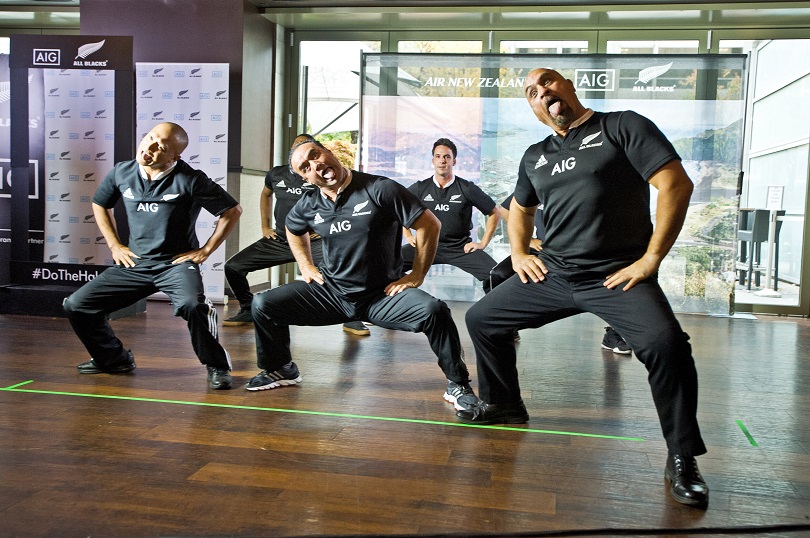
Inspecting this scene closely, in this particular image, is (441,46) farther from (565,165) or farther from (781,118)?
(565,165)

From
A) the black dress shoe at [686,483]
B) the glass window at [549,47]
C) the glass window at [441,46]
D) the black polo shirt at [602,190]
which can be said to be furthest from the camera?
the glass window at [441,46]

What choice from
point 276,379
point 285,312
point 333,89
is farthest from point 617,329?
point 333,89

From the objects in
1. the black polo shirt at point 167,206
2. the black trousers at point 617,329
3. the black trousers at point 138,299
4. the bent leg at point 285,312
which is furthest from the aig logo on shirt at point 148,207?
the black trousers at point 617,329

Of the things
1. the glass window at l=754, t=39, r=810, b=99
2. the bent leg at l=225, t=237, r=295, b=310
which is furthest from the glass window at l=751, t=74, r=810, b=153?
the bent leg at l=225, t=237, r=295, b=310

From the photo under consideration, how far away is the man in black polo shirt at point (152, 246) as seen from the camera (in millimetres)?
4164

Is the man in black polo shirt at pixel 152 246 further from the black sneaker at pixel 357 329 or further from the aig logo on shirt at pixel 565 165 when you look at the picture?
the aig logo on shirt at pixel 565 165

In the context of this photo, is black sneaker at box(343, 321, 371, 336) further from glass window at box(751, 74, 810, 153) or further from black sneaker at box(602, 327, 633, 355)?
glass window at box(751, 74, 810, 153)

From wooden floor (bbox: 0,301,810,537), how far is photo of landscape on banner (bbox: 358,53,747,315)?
99.6 inches

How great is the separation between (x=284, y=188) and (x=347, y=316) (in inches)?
97.1

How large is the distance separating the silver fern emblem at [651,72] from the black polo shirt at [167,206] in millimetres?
4633

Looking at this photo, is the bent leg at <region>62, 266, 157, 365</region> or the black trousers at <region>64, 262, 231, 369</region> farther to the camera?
the bent leg at <region>62, 266, 157, 365</region>

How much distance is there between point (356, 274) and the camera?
12.6ft

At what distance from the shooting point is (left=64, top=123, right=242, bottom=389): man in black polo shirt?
164 inches

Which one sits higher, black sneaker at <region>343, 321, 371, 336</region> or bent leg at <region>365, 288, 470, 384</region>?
bent leg at <region>365, 288, 470, 384</region>
